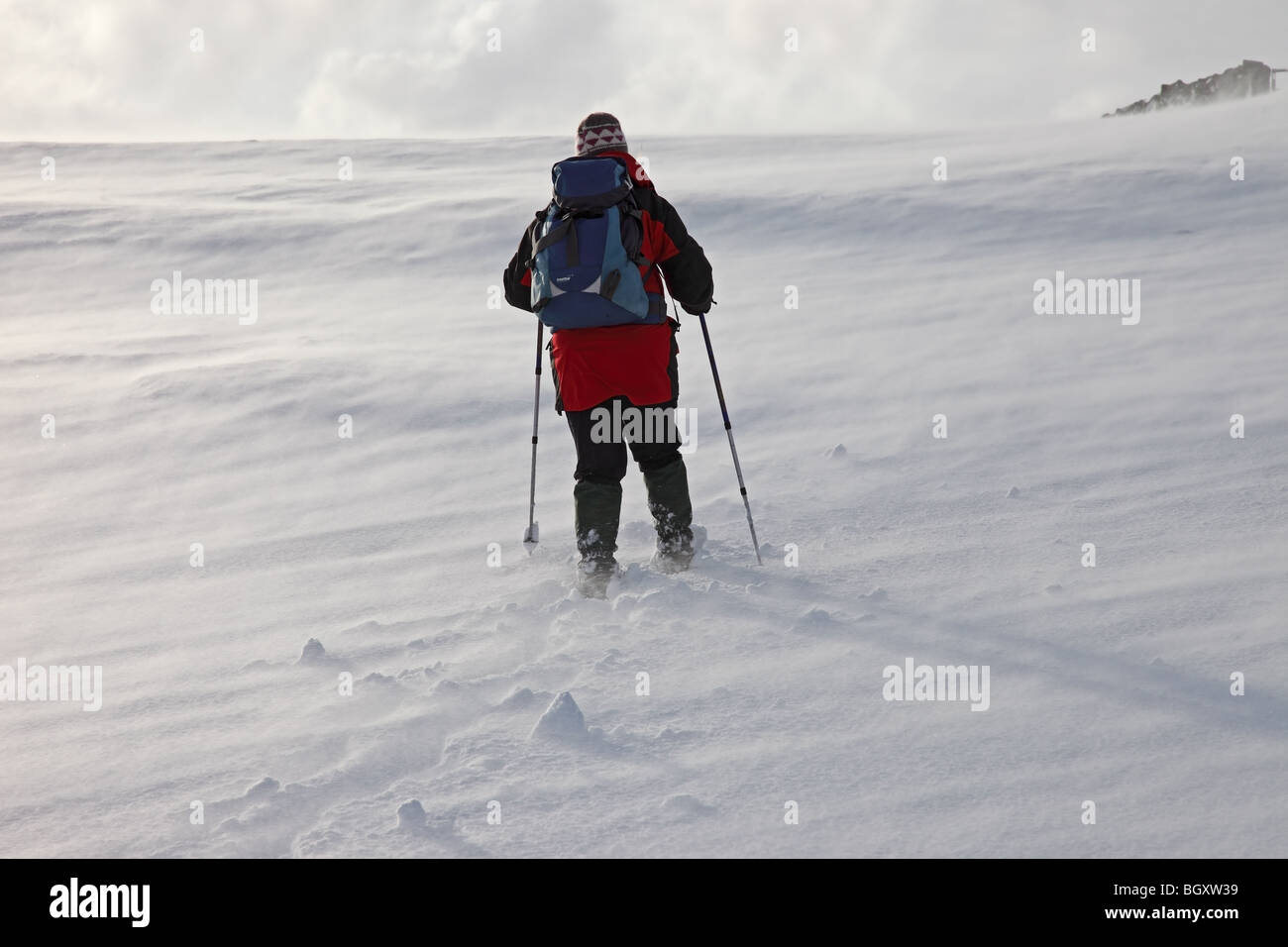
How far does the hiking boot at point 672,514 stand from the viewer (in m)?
4.60

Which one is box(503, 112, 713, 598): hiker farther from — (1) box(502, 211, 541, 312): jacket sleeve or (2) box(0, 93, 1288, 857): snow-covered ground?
(2) box(0, 93, 1288, 857): snow-covered ground

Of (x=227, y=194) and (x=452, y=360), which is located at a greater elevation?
(x=227, y=194)

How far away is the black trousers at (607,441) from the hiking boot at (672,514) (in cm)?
11

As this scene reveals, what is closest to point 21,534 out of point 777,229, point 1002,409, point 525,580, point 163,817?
point 525,580

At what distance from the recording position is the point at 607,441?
4.48 metres

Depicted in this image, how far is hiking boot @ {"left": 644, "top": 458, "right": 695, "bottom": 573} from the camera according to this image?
4.60 m

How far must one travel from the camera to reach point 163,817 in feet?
9.86

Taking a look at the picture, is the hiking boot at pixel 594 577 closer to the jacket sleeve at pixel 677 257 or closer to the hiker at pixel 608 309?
the hiker at pixel 608 309

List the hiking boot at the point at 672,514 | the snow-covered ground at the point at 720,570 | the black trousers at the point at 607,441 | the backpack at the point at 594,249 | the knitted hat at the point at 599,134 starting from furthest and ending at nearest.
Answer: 1. the hiking boot at the point at 672,514
2. the black trousers at the point at 607,441
3. the knitted hat at the point at 599,134
4. the backpack at the point at 594,249
5. the snow-covered ground at the point at 720,570

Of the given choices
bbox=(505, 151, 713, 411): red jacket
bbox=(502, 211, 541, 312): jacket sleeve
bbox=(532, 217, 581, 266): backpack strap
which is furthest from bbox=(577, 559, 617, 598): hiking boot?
bbox=(532, 217, 581, 266): backpack strap

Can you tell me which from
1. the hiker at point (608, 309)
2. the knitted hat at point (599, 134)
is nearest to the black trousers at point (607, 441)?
the hiker at point (608, 309)

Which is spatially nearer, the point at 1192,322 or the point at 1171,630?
the point at 1171,630
